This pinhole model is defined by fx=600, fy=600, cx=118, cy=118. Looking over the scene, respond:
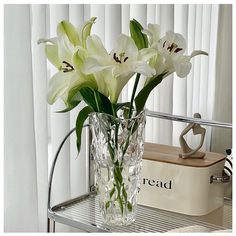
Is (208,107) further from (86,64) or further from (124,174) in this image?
(86,64)

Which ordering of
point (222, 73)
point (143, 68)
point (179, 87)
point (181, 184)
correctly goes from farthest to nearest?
point (222, 73) < point (179, 87) < point (181, 184) < point (143, 68)

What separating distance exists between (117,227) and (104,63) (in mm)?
335

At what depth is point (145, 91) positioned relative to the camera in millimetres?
1058

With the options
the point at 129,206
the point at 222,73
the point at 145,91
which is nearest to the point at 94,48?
the point at 145,91

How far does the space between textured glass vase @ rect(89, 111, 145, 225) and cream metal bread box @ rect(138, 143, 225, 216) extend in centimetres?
13

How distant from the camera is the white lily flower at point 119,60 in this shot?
960 mm

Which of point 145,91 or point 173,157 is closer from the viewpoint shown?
point 145,91

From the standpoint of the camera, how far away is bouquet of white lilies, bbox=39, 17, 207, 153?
0.97 m

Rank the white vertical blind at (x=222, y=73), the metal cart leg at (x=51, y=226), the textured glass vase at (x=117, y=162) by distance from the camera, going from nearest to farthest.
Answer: the textured glass vase at (x=117, y=162) < the metal cart leg at (x=51, y=226) < the white vertical blind at (x=222, y=73)

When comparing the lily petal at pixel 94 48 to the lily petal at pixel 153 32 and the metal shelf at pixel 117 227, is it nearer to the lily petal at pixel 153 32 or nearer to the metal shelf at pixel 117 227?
the lily petal at pixel 153 32

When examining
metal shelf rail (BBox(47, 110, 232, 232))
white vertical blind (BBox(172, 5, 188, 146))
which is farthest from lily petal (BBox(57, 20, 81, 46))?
white vertical blind (BBox(172, 5, 188, 146))

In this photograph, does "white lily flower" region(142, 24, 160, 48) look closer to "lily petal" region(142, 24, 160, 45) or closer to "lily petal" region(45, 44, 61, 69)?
"lily petal" region(142, 24, 160, 45)

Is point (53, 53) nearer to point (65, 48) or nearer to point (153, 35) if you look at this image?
point (65, 48)

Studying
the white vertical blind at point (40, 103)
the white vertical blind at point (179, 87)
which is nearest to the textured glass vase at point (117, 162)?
the white vertical blind at point (40, 103)
